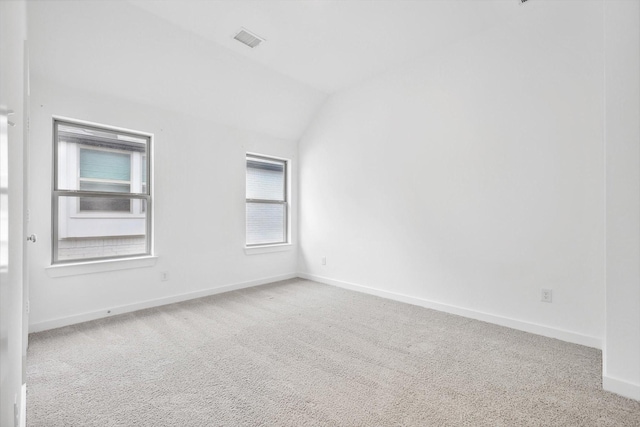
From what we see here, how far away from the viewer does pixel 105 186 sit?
3.28 m

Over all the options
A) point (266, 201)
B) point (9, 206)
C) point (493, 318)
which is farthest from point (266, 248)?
point (9, 206)

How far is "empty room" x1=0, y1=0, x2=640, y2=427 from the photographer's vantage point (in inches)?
72.6

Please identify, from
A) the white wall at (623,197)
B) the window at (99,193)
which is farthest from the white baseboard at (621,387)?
the window at (99,193)

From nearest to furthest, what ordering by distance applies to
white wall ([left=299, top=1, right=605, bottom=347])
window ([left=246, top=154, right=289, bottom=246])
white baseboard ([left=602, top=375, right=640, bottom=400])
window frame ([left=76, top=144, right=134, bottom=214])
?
white baseboard ([left=602, top=375, right=640, bottom=400]) → white wall ([left=299, top=1, right=605, bottom=347]) → window frame ([left=76, top=144, right=134, bottom=214]) → window ([left=246, top=154, right=289, bottom=246])

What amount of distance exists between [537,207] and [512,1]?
176 cm

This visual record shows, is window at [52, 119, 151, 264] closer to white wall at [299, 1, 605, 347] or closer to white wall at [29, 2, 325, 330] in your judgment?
white wall at [29, 2, 325, 330]

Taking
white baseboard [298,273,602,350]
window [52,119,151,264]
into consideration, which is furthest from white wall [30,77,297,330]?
white baseboard [298,273,602,350]

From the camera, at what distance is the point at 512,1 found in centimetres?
261

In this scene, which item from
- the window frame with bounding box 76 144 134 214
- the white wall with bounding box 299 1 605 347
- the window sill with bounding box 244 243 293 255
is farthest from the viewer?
the window sill with bounding box 244 243 293 255

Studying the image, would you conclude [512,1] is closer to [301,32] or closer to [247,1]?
[301,32]

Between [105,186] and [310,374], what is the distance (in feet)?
9.38

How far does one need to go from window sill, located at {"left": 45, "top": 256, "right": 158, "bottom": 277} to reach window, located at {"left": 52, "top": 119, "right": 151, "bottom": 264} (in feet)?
0.50

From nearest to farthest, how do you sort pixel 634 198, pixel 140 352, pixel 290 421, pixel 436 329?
pixel 290 421, pixel 634 198, pixel 140 352, pixel 436 329

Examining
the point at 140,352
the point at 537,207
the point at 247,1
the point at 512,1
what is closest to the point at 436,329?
the point at 537,207
